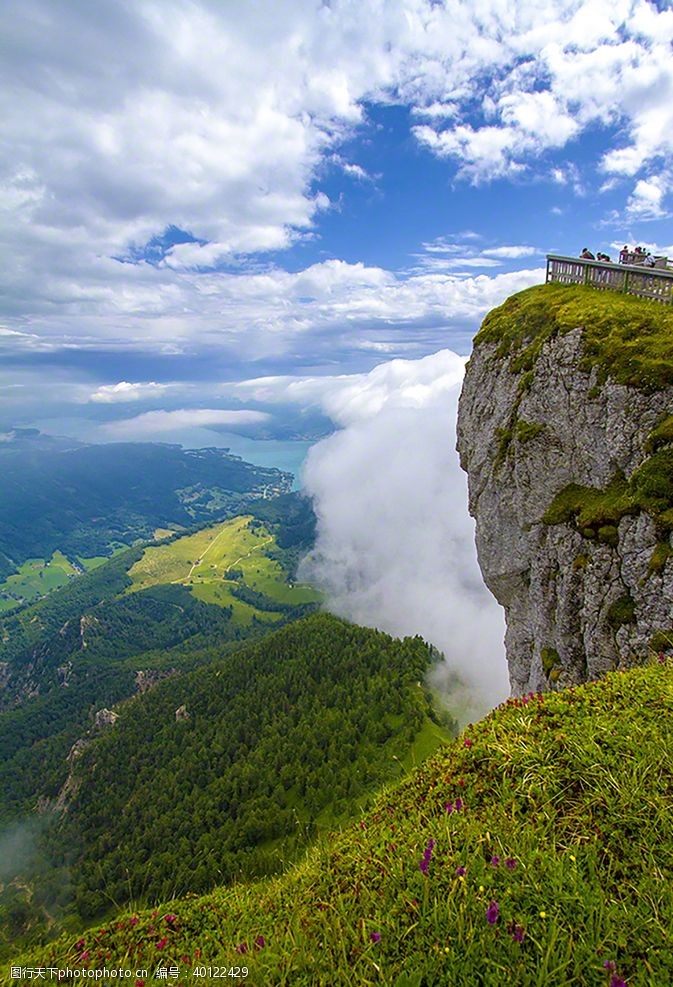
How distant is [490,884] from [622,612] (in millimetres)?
14319

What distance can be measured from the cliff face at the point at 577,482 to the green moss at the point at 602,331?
2.4 inches

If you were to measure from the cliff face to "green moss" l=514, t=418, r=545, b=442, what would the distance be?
0.05 metres

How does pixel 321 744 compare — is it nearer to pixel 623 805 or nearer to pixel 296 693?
pixel 296 693

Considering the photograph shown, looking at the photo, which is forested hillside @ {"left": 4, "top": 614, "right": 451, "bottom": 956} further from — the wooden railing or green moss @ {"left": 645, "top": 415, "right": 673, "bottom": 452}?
the wooden railing

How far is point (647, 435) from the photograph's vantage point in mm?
16609

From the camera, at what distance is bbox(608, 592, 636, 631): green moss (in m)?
15.5

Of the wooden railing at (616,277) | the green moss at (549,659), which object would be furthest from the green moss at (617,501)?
the wooden railing at (616,277)

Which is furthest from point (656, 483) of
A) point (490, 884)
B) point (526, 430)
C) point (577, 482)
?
point (490, 884)

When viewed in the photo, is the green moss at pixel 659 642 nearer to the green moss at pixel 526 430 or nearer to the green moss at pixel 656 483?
the green moss at pixel 656 483

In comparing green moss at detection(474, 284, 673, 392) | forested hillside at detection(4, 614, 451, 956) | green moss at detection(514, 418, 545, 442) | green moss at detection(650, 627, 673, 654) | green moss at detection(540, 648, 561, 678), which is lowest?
forested hillside at detection(4, 614, 451, 956)

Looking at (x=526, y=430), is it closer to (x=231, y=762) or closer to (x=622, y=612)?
(x=622, y=612)

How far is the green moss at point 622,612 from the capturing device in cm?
1545

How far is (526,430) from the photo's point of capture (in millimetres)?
21859

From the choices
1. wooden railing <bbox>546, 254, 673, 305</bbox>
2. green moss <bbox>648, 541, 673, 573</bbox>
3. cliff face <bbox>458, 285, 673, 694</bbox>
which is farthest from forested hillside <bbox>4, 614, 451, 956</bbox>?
wooden railing <bbox>546, 254, 673, 305</bbox>
